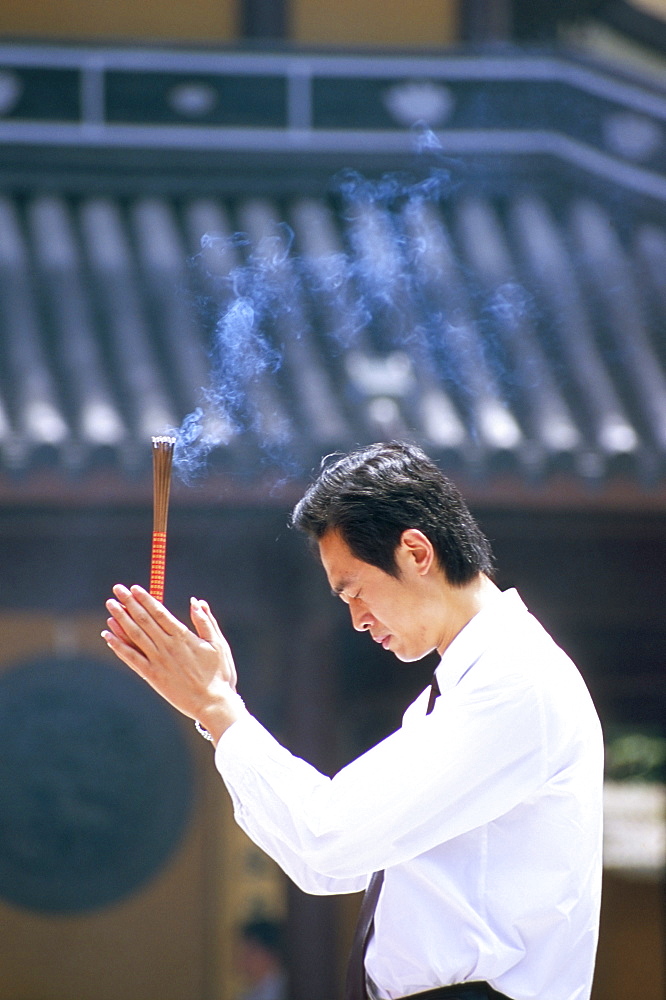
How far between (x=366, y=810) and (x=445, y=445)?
2765mm

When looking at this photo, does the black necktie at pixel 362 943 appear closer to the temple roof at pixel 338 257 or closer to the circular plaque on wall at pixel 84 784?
the temple roof at pixel 338 257

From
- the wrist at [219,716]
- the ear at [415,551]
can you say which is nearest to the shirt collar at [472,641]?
the ear at [415,551]

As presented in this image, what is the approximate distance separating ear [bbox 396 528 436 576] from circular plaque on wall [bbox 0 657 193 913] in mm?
3714

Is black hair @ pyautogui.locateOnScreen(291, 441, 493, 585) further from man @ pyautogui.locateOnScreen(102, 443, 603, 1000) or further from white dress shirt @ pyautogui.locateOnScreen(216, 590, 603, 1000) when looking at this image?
white dress shirt @ pyautogui.locateOnScreen(216, 590, 603, 1000)

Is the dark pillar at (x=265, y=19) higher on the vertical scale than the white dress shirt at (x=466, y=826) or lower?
higher

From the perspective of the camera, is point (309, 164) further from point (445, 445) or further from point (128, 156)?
point (445, 445)

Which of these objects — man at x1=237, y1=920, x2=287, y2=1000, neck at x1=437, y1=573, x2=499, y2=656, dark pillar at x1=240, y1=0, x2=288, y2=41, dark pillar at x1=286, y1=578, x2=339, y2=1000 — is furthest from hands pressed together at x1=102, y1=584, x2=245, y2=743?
dark pillar at x1=240, y1=0, x2=288, y2=41

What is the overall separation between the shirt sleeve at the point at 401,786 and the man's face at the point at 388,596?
21 centimetres

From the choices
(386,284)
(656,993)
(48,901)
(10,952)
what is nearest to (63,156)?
(386,284)

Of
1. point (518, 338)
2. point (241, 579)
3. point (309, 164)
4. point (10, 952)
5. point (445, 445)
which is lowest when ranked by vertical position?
point (10, 952)

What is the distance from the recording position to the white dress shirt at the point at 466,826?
1.97 meters

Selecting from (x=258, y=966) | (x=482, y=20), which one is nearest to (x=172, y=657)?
(x=258, y=966)

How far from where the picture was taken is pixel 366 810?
1961 millimetres

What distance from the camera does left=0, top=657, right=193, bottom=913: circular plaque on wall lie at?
5504mm
